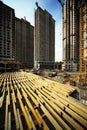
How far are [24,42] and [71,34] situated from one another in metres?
44.6

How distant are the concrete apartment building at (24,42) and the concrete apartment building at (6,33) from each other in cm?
2342

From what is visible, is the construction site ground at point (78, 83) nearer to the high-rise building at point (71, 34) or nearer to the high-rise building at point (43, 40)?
the high-rise building at point (71, 34)

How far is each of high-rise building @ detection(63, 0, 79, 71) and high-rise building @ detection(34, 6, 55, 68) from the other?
19.8 m

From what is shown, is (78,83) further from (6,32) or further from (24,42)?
(24,42)

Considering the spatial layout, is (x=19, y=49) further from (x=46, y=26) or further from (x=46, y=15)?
(x=46, y=15)

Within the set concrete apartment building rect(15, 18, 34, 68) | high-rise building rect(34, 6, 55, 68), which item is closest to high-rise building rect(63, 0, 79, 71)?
high-rise building rect(34, 6, 55, 68)

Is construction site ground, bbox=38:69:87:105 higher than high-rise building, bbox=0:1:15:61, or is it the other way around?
high-rise building, bbox=0:1:15:61

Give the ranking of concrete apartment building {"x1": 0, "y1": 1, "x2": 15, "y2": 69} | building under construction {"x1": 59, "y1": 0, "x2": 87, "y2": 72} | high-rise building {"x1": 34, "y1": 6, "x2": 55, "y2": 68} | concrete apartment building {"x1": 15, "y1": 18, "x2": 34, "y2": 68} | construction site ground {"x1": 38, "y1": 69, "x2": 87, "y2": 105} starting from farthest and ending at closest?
concrete apartment building {"x1": 15, "y1": 18, "x2": 34, "y2": 68} < high-rise building {"x1": 34, "y1": 6, "x2": 55, "y2": 68} < building under construction {"x1": 59, "y1": 0, "x2": 87, "y2": 72} < concrete apartment building {"x1": 0, "y1": 1, "x2": 15, "y2": 69} < construction site ground {"x1": 38, "y1": 69, "x2": 87, "y2": 105}

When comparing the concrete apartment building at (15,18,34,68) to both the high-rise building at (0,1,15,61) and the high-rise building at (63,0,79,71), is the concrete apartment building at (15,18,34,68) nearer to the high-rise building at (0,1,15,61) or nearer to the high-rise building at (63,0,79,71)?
the high-rise building at (0,1,15,61)

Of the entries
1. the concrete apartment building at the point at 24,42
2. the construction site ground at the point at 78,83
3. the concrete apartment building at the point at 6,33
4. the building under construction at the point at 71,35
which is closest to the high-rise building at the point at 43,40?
the concrete apartment building at the point at 24,42

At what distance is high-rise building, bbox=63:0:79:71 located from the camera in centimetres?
6512

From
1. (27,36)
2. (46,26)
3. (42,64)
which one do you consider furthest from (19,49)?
(46,26)

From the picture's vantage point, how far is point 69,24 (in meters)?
68.1

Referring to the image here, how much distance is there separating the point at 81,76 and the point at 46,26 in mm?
73260
